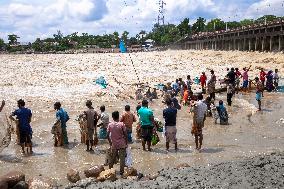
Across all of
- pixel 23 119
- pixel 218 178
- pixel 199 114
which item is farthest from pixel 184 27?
pixel 218 178

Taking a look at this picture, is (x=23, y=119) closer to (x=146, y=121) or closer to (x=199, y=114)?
(x=146, y=121)

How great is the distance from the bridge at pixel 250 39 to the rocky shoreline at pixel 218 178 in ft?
121

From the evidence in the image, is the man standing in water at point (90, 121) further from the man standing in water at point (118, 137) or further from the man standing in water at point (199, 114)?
the man standing in water at point (199, 114)

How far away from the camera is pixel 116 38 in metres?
139

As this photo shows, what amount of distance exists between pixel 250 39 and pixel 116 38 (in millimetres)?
90113

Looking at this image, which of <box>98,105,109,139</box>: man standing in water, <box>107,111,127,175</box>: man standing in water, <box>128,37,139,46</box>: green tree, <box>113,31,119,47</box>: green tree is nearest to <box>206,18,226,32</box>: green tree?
<box>128,37,139,46</box>: green tree

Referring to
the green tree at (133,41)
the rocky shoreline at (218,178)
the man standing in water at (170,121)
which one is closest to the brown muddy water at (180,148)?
the man standing in water at (170,121)

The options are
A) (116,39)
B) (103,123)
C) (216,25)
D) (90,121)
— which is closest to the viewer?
(90,121)

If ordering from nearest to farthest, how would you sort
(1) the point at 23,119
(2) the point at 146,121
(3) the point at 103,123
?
(2) the point at 146,121 < (1) the point at 23,119 < (3) the point at 103,123

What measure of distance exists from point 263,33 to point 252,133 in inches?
1446

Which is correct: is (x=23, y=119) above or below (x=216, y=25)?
below

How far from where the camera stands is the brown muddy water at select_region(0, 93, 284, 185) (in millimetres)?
10289

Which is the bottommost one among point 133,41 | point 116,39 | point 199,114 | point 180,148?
point 180,148

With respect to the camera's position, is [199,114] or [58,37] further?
[58,37]
